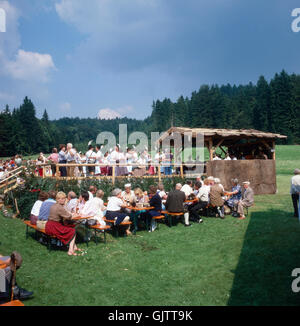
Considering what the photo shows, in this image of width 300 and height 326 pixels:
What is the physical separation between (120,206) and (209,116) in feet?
273

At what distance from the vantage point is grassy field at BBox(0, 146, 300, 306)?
5289 mm

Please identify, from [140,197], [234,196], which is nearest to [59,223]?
[140,197]

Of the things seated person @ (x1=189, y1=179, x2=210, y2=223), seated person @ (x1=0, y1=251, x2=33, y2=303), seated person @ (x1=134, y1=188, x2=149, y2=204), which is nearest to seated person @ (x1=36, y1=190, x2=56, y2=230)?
seated person @ (x1=0, y1=251, x2=33, y2=303)

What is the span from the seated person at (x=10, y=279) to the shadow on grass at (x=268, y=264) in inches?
141

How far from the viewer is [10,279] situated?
4.77 metres

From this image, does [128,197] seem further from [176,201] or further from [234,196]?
[234,196]

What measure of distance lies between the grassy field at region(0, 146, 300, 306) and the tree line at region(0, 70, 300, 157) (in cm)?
5703

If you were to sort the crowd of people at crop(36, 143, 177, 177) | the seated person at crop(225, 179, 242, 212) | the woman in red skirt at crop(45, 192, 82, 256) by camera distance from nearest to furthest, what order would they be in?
the woman in red skirt at crop(45, 192, 82, 256) → the seated person at crop(225, 179, 242, 212) → the crowd of people at crop(36, 143, 177, 177)

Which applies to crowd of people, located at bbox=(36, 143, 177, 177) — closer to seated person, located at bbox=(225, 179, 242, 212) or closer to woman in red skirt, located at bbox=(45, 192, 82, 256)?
seated person, located at bbox=(225, 179, 242, 212)

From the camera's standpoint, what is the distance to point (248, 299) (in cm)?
516

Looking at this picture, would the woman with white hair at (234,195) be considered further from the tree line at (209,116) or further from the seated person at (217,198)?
the tree line at (209,116)

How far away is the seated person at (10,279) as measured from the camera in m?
4.60
